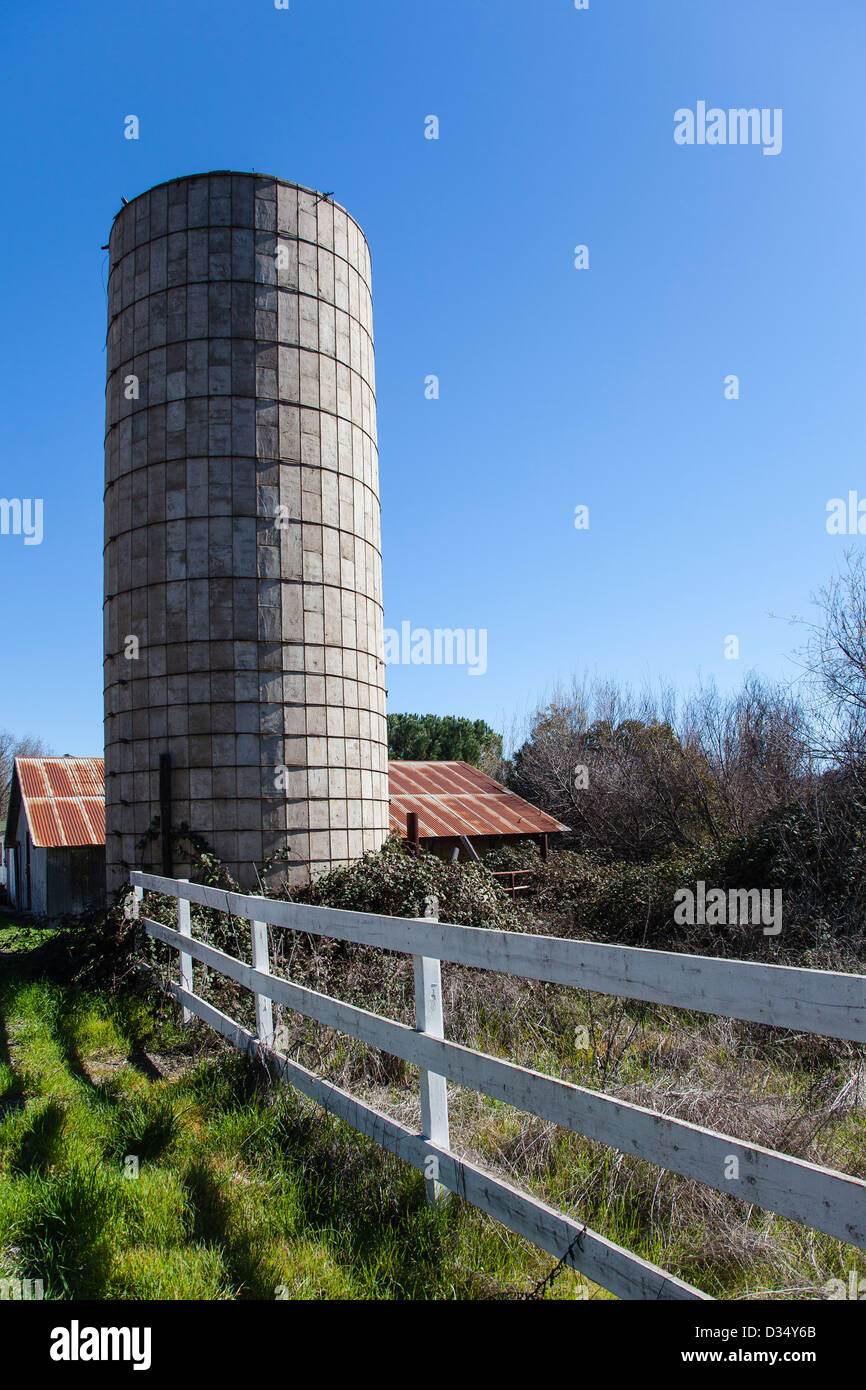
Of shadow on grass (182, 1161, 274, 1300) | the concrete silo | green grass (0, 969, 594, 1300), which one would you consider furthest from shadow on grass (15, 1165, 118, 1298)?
the concrete silo

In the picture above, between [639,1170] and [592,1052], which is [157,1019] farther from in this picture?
[639,1170]

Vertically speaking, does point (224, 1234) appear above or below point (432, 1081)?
below

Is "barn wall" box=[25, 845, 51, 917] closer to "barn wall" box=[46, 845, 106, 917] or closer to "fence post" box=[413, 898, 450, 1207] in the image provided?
"barn wall" box=[46, 845, 106, 917]

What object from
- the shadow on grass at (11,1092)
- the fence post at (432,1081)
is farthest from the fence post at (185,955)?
the fence post at (432,1081)

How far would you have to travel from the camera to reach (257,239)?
11.8 meters

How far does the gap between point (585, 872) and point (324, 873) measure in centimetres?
680

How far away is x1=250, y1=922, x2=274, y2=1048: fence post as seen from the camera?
530 cm

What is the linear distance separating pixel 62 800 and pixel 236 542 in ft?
53.3

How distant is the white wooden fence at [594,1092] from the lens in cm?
212

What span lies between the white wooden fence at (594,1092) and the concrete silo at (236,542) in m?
6.68

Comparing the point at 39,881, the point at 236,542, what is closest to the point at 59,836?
the point at 39,881

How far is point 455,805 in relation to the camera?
19266mm

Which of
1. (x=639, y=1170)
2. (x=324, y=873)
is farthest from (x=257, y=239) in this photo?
(x=639, y=1170)

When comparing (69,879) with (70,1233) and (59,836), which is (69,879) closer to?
(59,836)
